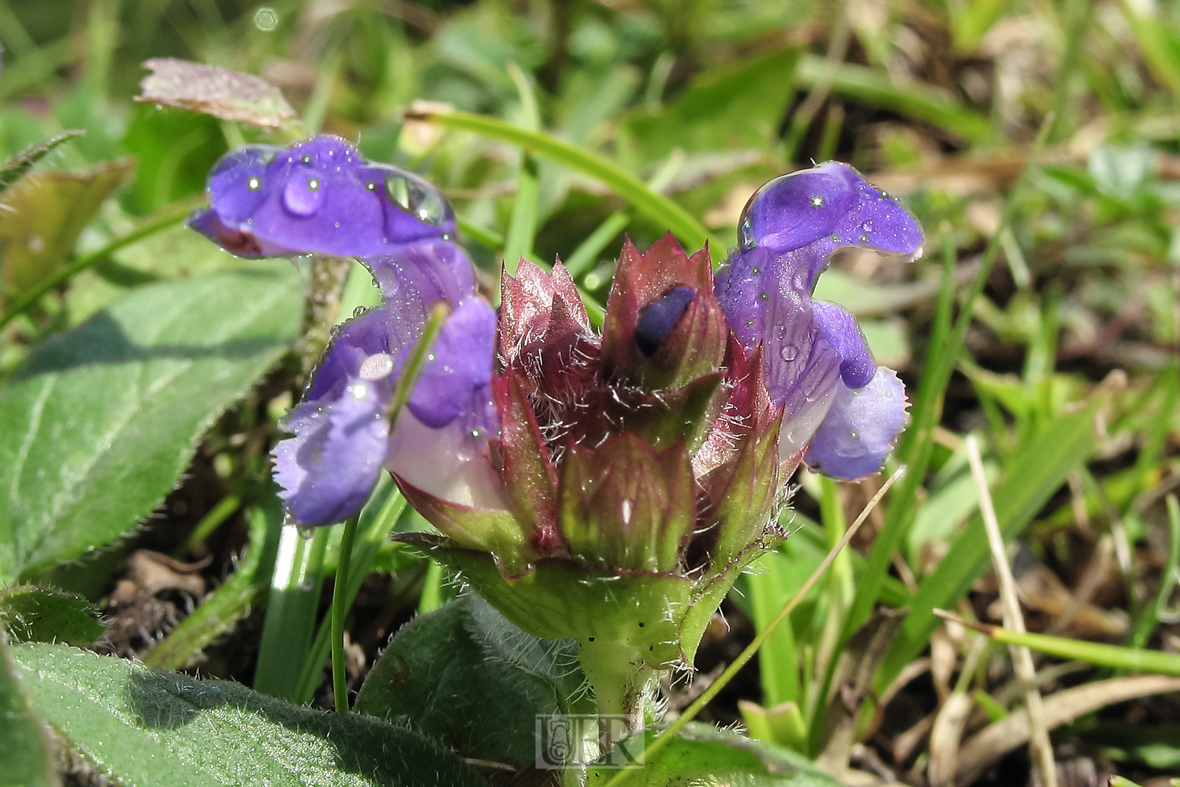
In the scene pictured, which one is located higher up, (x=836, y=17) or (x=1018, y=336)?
(x=836, y=17)

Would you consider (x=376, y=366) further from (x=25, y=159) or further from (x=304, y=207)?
(x=25, y=159)

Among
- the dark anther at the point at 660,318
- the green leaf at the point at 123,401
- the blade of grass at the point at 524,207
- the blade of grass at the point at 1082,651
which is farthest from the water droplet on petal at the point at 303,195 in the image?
the blade of grass at the point at 1082,651

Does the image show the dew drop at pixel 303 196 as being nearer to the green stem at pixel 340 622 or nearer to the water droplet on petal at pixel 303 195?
the water droplet on petal at pixel 303 195

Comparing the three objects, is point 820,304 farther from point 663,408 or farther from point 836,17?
point 836,17

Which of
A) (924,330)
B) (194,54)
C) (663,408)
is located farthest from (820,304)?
(194,54)

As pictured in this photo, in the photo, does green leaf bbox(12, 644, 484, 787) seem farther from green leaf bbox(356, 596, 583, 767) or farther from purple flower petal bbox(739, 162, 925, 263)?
purple flower petal bbox(739, 162, 925, 263)

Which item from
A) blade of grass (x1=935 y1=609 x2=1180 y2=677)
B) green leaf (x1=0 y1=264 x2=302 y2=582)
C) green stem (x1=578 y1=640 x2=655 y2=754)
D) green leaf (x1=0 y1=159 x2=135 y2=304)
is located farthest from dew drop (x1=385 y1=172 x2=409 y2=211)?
green leaf (x1=0 y1=159 x2=135 y2=304)
